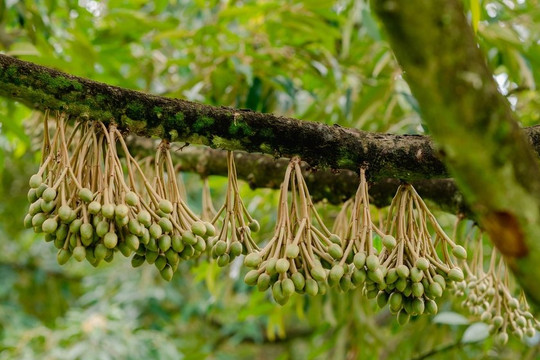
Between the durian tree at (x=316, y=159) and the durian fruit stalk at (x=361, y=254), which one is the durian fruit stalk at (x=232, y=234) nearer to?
the durian tree at (x=316, y=159)

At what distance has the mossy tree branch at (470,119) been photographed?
54 cm

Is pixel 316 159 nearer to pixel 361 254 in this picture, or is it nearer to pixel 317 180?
pixel 361 254

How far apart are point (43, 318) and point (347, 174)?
4.34 m

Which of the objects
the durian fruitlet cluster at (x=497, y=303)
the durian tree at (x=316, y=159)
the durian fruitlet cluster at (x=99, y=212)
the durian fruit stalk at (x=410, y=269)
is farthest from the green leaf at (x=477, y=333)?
the durian fruitlet cluster at (x=99, y=212)

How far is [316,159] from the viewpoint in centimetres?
118

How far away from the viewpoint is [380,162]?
3.87 ft

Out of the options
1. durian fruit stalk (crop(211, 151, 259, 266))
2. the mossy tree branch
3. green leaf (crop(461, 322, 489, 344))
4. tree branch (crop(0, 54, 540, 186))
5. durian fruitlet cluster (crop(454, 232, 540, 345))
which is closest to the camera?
the mossy tree branch

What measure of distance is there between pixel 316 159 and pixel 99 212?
416mm

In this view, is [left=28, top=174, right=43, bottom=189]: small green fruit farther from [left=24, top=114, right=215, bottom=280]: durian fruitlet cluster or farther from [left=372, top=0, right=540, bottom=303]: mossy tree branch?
[left=372, top=0, right=540, bottom=303]: mossy tree branch

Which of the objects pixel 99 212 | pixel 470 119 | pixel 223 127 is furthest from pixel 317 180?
pixel 470 119

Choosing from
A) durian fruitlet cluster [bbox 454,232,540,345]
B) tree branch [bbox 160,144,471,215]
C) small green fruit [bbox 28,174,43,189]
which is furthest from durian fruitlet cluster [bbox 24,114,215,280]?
durian fruitlet cluster [bbox 454,232,540,345]

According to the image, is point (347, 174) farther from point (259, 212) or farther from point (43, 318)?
point (43, 318)

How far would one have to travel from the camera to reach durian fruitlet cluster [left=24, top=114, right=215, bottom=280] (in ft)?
3.44

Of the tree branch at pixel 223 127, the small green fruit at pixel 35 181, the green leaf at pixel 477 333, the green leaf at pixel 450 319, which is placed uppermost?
the tree branch at pixel 223 127
